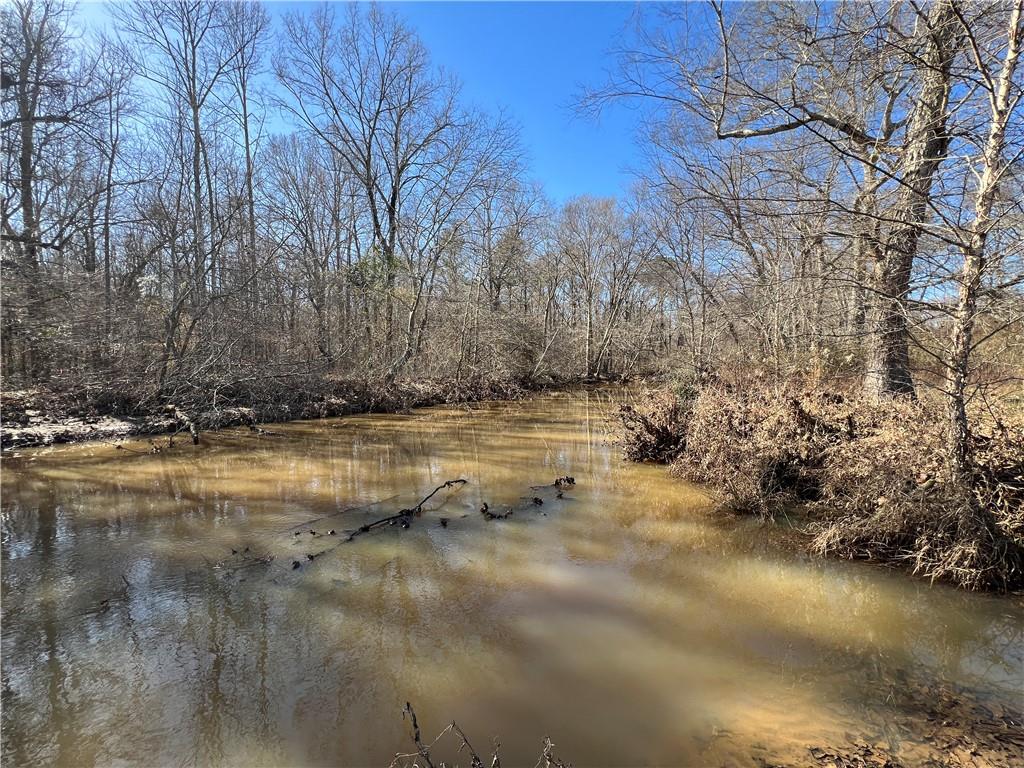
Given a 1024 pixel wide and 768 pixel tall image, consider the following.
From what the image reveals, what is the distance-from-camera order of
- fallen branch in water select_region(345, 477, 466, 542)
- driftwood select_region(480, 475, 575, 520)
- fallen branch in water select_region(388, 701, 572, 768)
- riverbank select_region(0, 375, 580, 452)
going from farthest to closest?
riverbank select_region(0, 375, 580, 452) → driftwood select_region(480, 475, 575, 520) → fallen branch in water select_region(345, 477, 466, 542) → fallen branch in water select_region(388, 701, 572, 768)

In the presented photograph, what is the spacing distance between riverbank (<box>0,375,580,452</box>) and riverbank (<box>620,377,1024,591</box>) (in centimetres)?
1125

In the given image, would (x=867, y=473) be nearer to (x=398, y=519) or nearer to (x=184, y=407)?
(x=398, y=519)

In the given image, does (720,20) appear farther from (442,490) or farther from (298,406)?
(298,406)

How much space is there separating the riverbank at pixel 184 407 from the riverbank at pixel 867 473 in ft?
36.9

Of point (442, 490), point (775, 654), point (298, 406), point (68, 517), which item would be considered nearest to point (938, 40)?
point (775, 654)

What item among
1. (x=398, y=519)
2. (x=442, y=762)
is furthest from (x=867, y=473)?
(x=398, y=519)

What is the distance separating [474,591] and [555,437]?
8.63m

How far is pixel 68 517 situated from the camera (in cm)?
702

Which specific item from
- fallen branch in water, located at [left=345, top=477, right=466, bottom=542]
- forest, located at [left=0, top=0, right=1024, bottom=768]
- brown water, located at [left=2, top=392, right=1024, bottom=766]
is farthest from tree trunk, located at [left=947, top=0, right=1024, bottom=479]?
fallen branch in water, located at [left=345, top=477, right=466, bottom=542]

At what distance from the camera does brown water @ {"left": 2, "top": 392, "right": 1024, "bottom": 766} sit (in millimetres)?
3141

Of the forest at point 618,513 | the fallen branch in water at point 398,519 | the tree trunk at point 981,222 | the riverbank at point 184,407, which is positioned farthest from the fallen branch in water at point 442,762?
the riverbank at point 184,407

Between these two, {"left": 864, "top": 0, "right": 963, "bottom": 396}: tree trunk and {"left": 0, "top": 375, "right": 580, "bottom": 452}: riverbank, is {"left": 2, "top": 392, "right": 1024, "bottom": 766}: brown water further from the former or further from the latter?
{"left": 0, "top": 375, "right": 580, "bottom": 452}: riverbank

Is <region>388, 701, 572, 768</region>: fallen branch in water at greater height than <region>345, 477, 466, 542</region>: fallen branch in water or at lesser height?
lesser

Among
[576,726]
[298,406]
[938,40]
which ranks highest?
[938,40]
